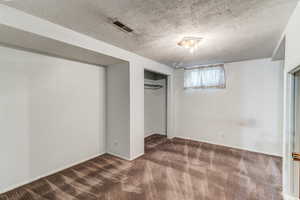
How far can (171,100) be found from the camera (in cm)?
448

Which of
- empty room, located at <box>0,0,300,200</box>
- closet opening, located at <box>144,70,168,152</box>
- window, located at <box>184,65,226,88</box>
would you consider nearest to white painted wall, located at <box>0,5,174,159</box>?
empty room, located at <box>0,0,300,200</box>

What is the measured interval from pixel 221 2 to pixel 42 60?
9.29 feet

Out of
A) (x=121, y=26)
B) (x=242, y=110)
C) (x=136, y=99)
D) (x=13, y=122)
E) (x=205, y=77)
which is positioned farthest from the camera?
(x=205, y=77)

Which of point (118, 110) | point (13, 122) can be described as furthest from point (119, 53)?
point (13, 122)

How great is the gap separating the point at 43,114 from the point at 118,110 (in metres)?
1.38

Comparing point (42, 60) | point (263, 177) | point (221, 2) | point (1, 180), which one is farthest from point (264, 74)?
point (1, 180)

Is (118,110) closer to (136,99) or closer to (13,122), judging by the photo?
(136,99)

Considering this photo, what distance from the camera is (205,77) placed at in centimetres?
405

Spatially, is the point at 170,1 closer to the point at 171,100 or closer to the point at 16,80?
the point at 16,80

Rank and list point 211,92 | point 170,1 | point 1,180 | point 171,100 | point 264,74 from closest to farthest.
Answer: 1. point 170,1
2. point 1,180
3. point 264,74
4. point 211,92
5. point 171,100

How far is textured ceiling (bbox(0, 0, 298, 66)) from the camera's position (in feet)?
4.72

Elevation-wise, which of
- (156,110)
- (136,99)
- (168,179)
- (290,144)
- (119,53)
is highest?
(119,53)

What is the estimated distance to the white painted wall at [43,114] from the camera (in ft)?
6.61

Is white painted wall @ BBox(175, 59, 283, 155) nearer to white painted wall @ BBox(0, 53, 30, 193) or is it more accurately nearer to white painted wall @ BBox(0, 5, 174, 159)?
white painted wall @ BBox(0, 5, 174, 159)
